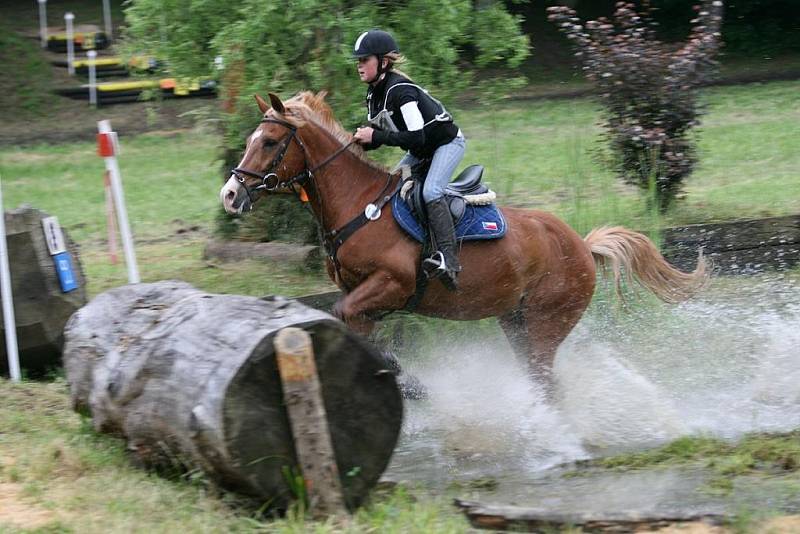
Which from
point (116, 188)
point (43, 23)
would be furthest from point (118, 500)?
point (43, 23)

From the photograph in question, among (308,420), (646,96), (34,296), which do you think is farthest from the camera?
(646,96)

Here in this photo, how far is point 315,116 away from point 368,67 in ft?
1.73

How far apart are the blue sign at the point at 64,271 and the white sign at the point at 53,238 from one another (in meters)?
0.04

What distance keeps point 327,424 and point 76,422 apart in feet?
8.07

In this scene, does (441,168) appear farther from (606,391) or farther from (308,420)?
(308,420)

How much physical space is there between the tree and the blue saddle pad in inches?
110

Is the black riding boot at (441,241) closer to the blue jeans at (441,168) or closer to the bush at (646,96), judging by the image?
the blue jeans at (441,168)

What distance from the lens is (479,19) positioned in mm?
10805

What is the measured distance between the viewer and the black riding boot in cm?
716

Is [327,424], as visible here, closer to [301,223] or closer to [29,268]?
[29,268]

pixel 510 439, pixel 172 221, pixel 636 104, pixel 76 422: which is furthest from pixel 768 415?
pixel 172 221

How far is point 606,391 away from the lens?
25.4 feet

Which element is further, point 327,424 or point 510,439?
point 510,439

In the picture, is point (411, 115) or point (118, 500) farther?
point (411, 115)
